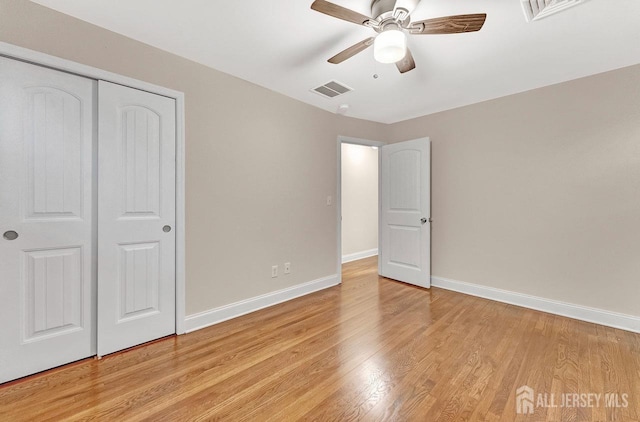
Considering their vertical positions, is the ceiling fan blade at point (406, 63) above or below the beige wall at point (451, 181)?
above

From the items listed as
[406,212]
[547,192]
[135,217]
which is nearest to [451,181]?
[406,212]

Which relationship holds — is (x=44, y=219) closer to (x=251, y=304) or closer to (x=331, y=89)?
(x=251, y=304)

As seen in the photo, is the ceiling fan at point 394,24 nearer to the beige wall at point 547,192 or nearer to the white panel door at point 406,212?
the beige wall at point 547,192

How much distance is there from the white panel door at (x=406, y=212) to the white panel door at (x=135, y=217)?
295cm

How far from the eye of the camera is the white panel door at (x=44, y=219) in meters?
1.67

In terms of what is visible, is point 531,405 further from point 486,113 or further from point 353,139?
point 353,139

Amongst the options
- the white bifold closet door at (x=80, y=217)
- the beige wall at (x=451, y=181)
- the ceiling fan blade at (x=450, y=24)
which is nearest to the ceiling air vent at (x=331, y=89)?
the beige wall at (x=451, y=181)

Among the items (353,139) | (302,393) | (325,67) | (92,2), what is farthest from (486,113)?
(92,2)

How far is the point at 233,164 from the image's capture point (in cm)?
272

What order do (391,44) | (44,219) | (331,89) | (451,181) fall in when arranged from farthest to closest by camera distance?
(451,181) → (331,89) → (44,219) → (391,44)

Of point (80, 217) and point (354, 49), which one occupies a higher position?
point (354, 49)

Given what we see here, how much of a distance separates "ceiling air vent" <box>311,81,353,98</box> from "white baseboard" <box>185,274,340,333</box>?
2.34 m

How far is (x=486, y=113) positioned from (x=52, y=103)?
4.19 metres

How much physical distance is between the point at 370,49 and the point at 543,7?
115 centimetres
